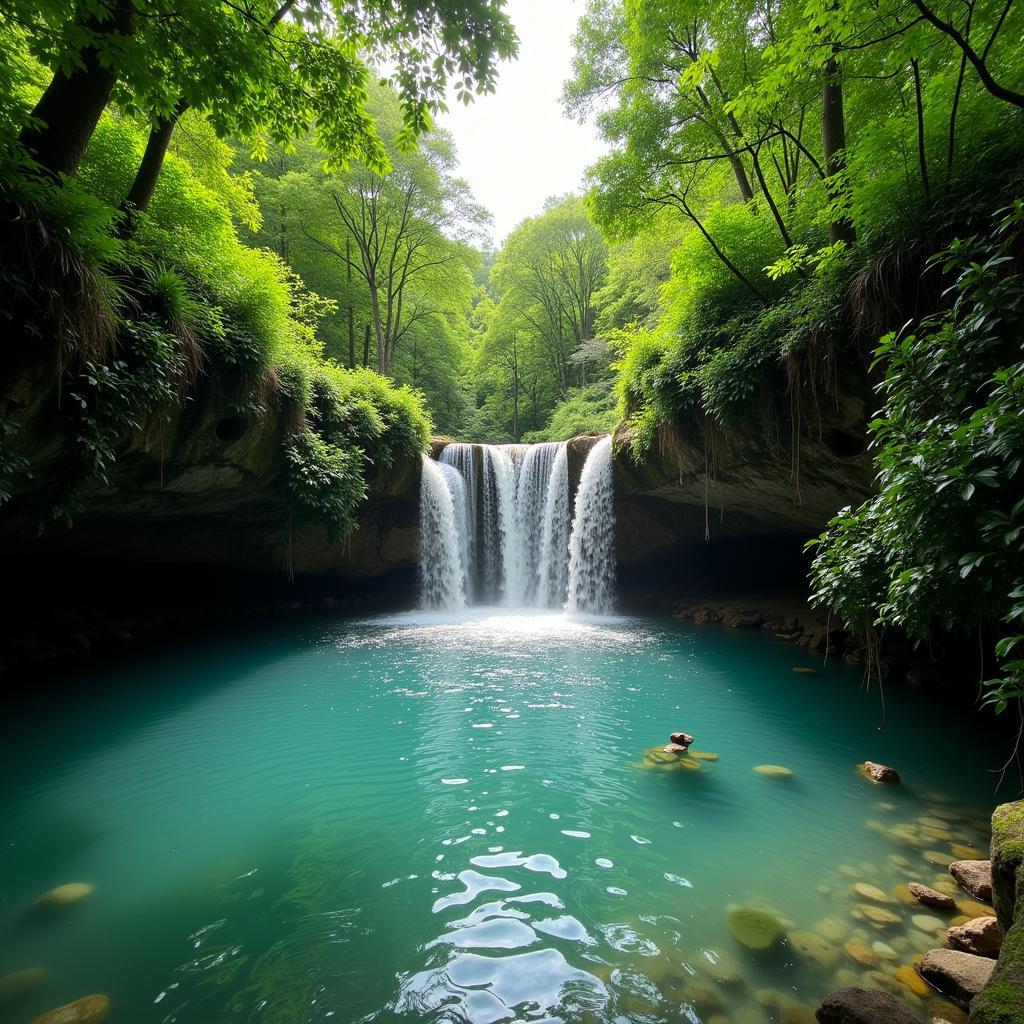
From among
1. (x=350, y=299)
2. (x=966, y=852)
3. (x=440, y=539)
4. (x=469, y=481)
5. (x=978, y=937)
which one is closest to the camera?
(x=978, y=937)

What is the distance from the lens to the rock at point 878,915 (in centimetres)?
270

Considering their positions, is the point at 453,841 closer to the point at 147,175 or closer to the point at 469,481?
the point at 147,175

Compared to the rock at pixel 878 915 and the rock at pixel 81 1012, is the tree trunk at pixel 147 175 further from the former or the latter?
the rock at pixel 878 915

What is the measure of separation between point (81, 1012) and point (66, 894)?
113 cm

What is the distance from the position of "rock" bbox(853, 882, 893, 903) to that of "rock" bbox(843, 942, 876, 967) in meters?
0.42

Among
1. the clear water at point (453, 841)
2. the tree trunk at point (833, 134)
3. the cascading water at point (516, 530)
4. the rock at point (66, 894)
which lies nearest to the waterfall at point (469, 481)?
the cascading water at point (516, 530)

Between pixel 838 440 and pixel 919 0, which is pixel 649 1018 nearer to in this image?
pixel 919 0

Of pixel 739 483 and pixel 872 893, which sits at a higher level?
pixel 739 483

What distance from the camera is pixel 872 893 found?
292 cm

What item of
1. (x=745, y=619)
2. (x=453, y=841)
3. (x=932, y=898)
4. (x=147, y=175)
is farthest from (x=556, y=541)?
(x=932, y=898)

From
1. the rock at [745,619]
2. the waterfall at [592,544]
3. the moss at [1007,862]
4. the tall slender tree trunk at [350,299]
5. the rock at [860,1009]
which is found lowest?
the rock at [860,1009]

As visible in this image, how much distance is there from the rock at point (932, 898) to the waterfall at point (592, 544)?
10549mm

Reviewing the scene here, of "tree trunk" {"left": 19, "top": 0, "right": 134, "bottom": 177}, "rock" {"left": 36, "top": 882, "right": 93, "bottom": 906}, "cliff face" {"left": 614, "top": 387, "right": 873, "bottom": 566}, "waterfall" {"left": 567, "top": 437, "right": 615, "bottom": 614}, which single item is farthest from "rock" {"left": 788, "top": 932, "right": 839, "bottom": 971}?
"waterfall" {"left": 567, "top": 437, "right": 615, "bottom": 614}

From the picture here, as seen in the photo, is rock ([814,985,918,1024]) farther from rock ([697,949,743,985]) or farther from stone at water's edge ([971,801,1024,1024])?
stone at water's edge ([971,801,1024,1024])
